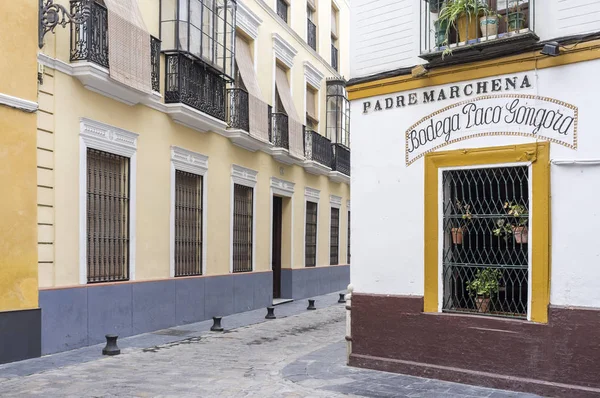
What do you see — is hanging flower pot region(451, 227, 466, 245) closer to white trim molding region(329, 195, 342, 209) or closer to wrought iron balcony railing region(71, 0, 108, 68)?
wrought iron balcony railing region(71, 0, 108, 68)

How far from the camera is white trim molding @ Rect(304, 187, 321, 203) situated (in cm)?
1955

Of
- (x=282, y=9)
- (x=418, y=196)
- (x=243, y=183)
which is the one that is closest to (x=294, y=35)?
(x=282, y=9)

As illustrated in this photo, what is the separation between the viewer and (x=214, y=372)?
8.28 meters

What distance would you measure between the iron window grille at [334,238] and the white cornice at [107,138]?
11.7 meters

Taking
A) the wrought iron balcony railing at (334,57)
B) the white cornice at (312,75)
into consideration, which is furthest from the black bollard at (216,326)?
the wrought iron balcony railing at (334,57)

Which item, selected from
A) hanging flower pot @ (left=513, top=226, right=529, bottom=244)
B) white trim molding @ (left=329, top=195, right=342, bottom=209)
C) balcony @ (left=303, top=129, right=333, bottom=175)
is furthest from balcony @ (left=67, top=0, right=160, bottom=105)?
white trim molding @ (left=329, top=195, right=342, bottom=209)

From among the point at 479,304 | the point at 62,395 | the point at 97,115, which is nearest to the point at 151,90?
the point at 97,115

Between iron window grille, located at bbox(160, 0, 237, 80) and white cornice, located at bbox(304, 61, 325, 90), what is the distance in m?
5.50

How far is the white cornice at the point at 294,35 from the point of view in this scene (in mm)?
16984

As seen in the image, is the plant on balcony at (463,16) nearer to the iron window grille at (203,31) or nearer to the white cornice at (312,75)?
the iron window grille at (203,31)

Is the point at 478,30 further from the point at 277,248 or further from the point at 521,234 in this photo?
the point at 277,248

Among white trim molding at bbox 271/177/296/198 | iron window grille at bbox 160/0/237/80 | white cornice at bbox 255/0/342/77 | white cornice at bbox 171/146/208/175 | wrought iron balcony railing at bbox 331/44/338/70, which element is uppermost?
wrought iron balcony railing at bbox 331/44/338/70

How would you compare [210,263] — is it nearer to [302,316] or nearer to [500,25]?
[302,316]

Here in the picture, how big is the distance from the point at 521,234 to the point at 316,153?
12.8 metres
